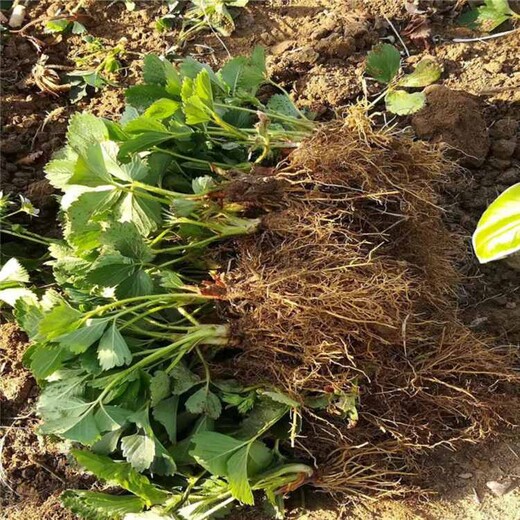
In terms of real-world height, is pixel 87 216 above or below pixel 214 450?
above

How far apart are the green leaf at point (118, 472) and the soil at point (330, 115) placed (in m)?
0.18

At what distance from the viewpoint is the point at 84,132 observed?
56.5 inches

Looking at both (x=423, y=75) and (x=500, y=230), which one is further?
(x=423, y=75)

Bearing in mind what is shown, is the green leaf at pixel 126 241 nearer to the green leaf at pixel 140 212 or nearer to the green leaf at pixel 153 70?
the green leaf at pixel 140 212

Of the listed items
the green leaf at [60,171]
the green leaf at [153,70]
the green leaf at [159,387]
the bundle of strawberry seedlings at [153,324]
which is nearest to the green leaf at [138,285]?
the bundle of strawberry seedlings at [153,324]

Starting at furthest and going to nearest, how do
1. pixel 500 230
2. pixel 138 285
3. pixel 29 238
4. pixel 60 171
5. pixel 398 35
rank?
pixel 398 35 → pixel 29 238 → pixel 60 171 → pixel 138 285 → pixel 500 230

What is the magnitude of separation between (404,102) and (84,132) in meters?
0.69

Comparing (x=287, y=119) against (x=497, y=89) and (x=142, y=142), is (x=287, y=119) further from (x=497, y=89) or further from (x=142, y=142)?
(x=497, y=89)

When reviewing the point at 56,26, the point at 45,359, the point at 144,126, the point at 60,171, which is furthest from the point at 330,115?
the point at 45,359

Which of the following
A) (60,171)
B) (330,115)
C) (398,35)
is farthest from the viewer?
(398,35)

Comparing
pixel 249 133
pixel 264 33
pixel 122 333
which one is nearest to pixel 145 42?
pixel 264 33

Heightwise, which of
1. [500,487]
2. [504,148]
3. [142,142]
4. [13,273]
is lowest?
[500,487]

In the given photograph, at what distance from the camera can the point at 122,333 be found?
1.38 metres

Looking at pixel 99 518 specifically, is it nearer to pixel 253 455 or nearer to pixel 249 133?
pixel 253 455
